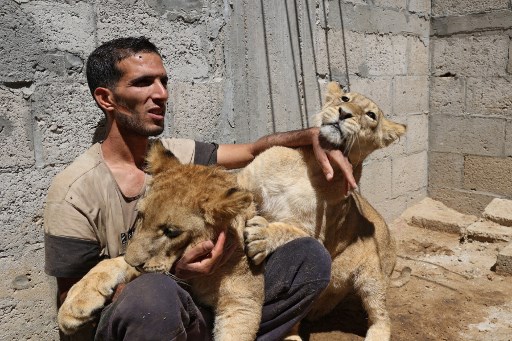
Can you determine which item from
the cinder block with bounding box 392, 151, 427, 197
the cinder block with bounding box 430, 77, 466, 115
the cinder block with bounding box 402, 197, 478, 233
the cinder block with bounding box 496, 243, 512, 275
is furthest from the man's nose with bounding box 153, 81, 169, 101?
the cinder block with bounding box 430, 77, 466, 115

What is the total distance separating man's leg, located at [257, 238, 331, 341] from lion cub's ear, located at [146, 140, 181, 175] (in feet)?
3.08

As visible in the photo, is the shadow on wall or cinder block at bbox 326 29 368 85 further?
cinder block at bbox 326 29 368 85

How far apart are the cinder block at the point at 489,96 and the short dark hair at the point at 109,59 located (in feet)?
16.3

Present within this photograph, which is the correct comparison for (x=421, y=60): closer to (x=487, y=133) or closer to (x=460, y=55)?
(x=460, y=55)

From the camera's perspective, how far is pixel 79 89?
3.28 metres

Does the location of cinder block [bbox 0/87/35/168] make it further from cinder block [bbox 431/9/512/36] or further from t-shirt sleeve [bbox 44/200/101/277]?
cinder block [bbox 431/9/512/36]

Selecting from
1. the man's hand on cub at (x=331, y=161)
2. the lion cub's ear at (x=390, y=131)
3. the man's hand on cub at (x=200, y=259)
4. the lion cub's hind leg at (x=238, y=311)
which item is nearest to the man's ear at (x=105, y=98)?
the man's hand on cub at (x=200, y=259)

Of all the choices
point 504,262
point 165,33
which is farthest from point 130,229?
point 504,262

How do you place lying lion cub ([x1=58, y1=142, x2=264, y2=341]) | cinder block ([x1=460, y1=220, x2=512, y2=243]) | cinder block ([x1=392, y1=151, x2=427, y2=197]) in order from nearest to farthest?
lying lion cub ([x1=58, y1=142, x2=264, y2=341]) < cinder block ([x1=460, y1=220, x2=512, y2=243]) < cinder block ([x1=392, y1=151, x2=427, y2=197])

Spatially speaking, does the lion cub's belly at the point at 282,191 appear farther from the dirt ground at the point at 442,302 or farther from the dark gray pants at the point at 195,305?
the dirt ground at the point at 442,302

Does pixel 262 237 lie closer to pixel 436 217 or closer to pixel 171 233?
pixel 171 233

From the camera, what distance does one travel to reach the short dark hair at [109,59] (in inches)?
117

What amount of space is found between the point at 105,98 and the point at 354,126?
1.70 meters

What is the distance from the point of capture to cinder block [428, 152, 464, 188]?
690cm
